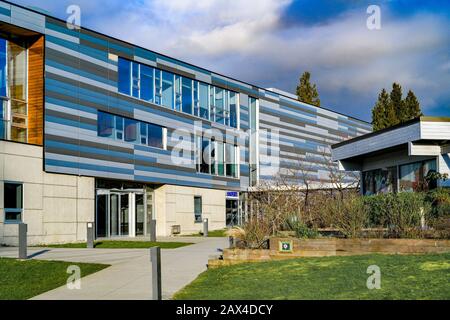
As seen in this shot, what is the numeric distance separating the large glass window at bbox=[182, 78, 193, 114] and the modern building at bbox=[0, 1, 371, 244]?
0.22 feet

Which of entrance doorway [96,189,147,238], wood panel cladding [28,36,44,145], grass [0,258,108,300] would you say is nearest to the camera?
grass [0,258,108,300]

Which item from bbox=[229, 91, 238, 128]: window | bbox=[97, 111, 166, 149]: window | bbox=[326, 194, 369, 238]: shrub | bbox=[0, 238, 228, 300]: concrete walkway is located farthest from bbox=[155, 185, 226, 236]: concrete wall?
bbox=[326, 194, 369, 238]: shrub

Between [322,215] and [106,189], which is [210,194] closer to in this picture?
[106,189]

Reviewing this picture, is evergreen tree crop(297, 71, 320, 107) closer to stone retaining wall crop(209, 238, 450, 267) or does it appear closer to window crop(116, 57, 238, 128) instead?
window crop(116, 57, 238, 128)

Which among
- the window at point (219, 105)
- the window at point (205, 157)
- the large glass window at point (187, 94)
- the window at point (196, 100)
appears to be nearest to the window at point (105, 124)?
the large glass window at point (187, 94)

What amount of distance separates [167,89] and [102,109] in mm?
7004

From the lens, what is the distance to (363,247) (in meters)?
14.5

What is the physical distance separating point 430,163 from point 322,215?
6.85 metres

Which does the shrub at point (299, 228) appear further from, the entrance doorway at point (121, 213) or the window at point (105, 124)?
the window at point (105, 124)

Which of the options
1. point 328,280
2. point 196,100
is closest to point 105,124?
point 196,100

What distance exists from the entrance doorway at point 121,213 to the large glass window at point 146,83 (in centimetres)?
578

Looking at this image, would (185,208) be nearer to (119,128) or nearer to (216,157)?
(216,157)

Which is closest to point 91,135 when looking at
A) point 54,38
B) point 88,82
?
point 88,82

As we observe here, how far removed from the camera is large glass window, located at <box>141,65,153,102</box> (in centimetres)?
3622
